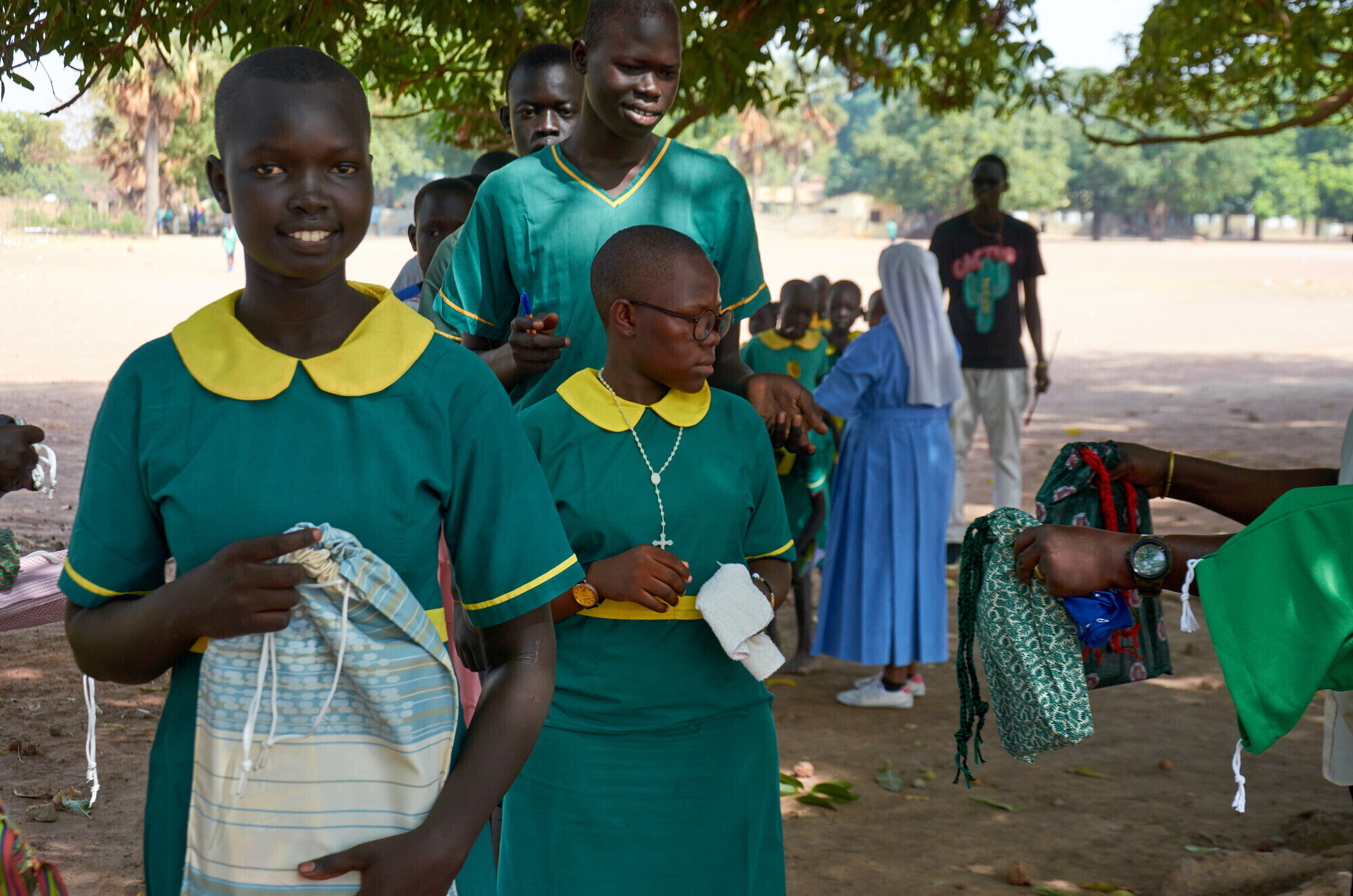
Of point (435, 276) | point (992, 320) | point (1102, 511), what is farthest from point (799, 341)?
point (1102, 511)

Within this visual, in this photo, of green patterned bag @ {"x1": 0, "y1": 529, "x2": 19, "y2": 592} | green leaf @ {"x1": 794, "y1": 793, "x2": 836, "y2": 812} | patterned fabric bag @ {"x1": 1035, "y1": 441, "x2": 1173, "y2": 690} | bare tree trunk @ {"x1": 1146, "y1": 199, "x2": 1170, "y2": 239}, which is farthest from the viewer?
bare tree trunk @ {"x1": 1146, "y1": 199, "x2": 1170, "y2": 239}

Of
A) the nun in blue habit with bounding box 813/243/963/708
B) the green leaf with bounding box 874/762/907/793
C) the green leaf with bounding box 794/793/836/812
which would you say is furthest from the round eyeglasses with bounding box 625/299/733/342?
the nun in blue habit with bounding box 813/243/963/708

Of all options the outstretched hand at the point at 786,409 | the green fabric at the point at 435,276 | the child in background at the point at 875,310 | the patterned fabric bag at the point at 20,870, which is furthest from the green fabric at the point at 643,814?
the child in background at the point at 875,310

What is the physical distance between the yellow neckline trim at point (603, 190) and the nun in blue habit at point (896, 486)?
3.03 meters

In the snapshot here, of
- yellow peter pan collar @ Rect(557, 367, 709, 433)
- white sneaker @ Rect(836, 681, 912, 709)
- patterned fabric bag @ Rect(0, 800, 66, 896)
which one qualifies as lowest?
white sneaker @ Rect(836, 681, 912, 709)

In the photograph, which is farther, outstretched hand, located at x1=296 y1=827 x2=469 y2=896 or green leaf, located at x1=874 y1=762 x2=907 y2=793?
green leaf, located at x1=874 y1=762 x2=907 y2=793

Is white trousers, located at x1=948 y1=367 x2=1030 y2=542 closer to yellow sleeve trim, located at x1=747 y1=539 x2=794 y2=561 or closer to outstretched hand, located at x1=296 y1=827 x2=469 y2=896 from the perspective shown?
yellow sleeve trim, located at x1=747 y1=539 x2=794 y2=561

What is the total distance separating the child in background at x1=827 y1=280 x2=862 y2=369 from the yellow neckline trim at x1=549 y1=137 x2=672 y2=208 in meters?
4.78

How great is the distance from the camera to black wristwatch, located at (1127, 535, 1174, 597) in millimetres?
2406

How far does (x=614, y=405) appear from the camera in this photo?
2.78 metres

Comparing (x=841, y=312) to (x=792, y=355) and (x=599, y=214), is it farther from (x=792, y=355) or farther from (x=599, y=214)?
Answer: (x=599, y=214)

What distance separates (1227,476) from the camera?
3.00m

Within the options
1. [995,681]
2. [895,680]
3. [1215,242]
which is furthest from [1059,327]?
[1215,242]

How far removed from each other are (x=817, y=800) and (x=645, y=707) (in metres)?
2.49
